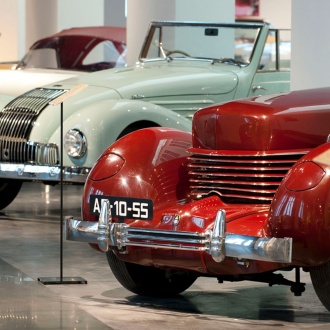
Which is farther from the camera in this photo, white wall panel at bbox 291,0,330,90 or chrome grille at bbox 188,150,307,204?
white wall panel at bbox 291,0,330,90

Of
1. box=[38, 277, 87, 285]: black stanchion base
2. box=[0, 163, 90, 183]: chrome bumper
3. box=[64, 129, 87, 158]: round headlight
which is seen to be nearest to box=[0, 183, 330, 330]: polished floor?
box=[38, 277, 87, 285]: black stanchion base

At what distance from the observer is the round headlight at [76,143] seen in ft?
29.0

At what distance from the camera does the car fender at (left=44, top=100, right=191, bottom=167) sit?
8828 millimetres

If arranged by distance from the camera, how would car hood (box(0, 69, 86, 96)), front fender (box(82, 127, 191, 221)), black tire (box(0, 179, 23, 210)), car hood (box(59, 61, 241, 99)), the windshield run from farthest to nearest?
car hood (box(0, 69, 86, 96)) → the windshield → black tire (box(0, 179, 23, 210)) → car hood (box(59, 61, 241, 99)) → front fender (box(82, 127, 191, 221))

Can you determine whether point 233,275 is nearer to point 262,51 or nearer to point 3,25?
point 262,51

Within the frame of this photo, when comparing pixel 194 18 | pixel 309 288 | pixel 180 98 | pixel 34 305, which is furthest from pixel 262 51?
pixel 34 305

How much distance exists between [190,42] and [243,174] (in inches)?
192

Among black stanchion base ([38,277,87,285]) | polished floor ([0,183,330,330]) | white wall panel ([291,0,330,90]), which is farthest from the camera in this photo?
white wall panel ([291,0,330,90])

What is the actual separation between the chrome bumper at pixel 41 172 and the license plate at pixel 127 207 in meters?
2.98

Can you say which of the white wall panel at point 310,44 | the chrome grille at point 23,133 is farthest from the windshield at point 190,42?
the white wall panel at point 310,44

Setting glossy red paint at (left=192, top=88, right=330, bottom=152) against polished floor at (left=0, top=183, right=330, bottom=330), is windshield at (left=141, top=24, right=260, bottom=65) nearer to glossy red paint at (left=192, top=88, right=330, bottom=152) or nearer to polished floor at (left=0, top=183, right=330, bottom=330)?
polished floor at (left=0, top=183, right=330, bottom=330)

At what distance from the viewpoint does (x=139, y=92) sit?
968 cm

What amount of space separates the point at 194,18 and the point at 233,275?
742cm

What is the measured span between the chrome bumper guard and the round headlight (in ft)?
9.79
